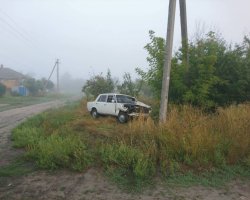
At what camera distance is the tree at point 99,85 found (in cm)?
2870

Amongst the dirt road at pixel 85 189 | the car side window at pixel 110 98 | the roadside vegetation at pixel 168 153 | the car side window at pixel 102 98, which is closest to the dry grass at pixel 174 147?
the roadside vegetation at pixel 168 153

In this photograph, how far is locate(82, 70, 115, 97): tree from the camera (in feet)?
94.2

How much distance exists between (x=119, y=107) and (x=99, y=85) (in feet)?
44.6

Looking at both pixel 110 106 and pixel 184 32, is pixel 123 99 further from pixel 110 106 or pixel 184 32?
pixel 184 32

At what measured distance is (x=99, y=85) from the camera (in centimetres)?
2878

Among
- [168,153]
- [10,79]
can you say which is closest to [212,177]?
[168,153]

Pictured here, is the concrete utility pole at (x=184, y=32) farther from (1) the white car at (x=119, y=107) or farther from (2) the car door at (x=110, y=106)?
(2) the car door at (x=110, y=106)

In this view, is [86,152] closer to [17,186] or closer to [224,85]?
[17,186]

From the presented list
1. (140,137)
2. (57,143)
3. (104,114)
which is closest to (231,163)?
(140,137)

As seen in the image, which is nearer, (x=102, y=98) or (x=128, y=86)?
(x=102, y=98)

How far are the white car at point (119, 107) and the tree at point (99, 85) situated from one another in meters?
10.3

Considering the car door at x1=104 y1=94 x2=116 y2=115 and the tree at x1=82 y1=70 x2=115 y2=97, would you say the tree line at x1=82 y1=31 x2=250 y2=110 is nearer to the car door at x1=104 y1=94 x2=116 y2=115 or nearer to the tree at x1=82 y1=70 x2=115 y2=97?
the car door at x1=104 y1=94 x2=116 y2=115

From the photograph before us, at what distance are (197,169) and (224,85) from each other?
7.84 metres

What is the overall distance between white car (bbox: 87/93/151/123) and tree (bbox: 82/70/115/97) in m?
10.3
